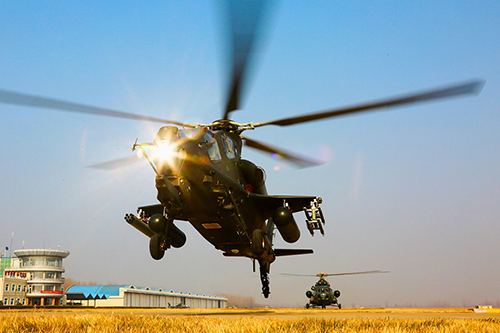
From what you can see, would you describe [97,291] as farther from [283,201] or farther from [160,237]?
[283,201]

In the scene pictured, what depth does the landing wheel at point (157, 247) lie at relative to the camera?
1476 cm

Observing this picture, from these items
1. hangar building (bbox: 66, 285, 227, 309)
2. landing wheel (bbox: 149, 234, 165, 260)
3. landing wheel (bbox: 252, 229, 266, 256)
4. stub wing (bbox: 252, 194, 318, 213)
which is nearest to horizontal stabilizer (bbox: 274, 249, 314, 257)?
stub wing (bbox: 252, 194, 318, 213)

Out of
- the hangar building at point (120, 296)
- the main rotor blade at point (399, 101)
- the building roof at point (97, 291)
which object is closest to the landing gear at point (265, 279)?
the main rotor blade at point (399, 101)

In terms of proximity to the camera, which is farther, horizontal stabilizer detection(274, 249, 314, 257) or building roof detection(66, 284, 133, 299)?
building roof detection(66, 284, 133, 299)

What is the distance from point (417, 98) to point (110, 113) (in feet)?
27.9

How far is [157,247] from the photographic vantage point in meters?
14.8

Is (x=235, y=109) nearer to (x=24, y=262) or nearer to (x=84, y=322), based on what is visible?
(x=84, y=322)

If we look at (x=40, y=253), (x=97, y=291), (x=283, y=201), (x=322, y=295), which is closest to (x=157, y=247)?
(x=283, y=201)

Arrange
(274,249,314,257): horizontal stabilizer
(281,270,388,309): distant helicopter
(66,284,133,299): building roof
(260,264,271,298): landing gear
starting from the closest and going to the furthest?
(260,264,271,298): landing gear → (274,249,314,257): horizontal stabilizer → (281,270,388,309): distant helicopter → (66,284,133,299): building roof

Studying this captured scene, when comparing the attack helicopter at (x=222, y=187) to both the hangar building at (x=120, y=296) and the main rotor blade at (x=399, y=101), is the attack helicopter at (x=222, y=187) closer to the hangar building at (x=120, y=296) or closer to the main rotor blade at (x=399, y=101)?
the main rotor blade at (x=399, y=101)

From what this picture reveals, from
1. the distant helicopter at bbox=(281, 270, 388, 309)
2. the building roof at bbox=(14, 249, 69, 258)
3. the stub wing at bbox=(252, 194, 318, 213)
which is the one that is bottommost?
the distant helicopter at bbox=(281, 270, 388, 309)

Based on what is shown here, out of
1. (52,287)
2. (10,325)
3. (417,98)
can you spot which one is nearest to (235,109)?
(417,98)

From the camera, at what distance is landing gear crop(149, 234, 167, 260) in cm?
1476

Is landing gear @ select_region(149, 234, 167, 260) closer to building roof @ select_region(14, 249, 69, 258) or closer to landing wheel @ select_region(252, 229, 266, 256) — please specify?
landing wheel @ select_region(252, 229, 266, 256)
